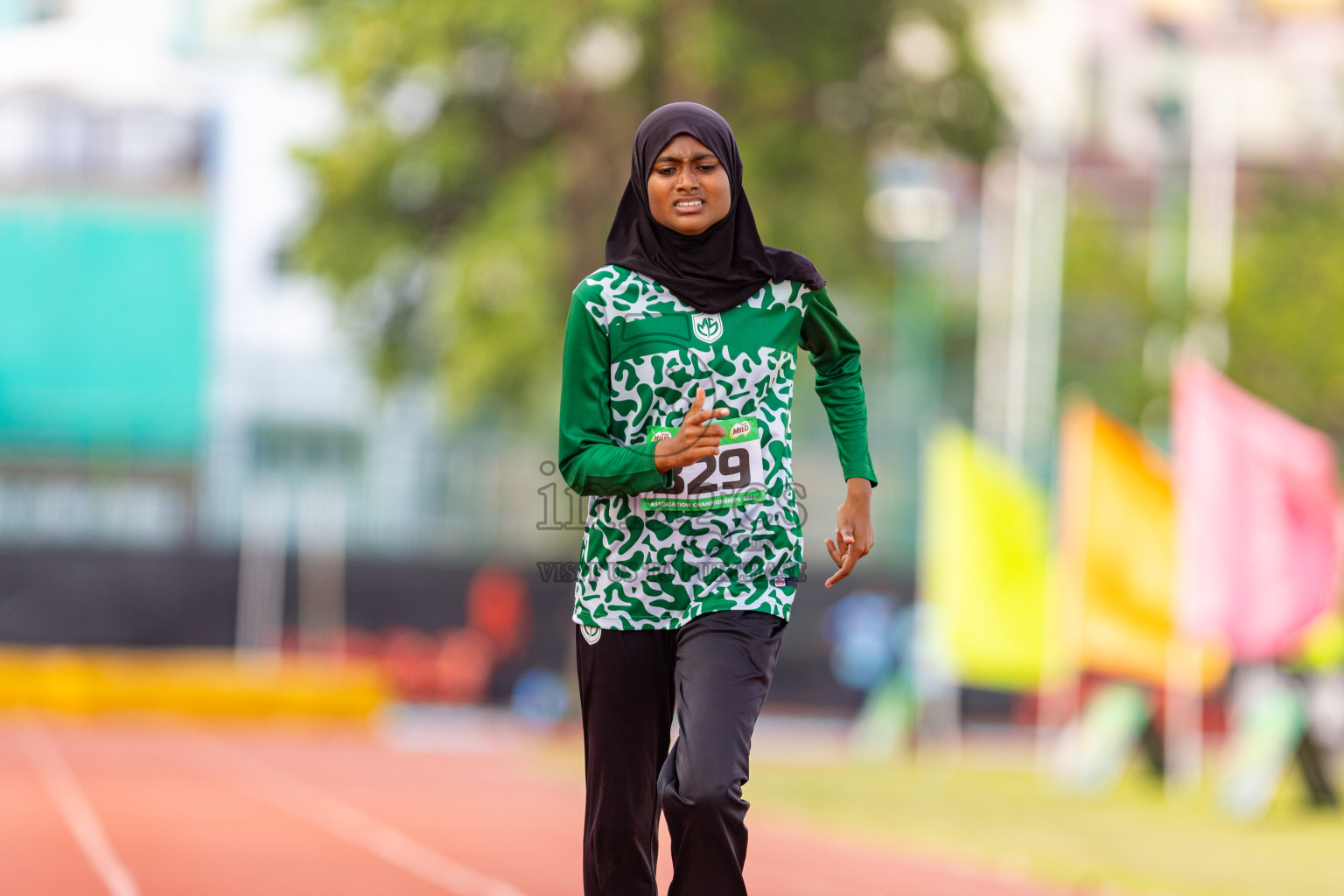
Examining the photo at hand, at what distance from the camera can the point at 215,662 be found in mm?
28328

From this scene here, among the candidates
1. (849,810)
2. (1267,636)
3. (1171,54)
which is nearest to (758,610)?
(849,810)

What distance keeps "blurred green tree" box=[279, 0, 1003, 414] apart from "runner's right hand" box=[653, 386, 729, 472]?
16.7 meters

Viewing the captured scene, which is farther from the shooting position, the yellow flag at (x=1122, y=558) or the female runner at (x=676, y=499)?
the yellow flag at (x=1122, y=558)

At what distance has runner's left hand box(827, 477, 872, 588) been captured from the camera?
14.4 feet

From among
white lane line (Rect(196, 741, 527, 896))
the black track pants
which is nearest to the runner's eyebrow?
the black track pants

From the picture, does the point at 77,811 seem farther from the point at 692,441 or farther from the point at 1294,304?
the point at 1294,304

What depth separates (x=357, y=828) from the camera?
37.3 feet

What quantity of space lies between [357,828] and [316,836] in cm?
49

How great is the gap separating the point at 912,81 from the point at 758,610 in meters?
18.6

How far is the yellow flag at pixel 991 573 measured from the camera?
19469 millimetres

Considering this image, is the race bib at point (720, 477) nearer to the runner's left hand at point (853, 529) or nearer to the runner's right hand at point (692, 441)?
the runner's right hand at point (692, 441)

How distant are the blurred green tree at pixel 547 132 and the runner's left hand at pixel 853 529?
53.8 feet

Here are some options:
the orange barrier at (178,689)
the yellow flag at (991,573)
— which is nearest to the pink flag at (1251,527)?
the yellow flag at (991,573)

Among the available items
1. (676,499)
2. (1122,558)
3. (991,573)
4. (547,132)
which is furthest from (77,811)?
(547,132)
